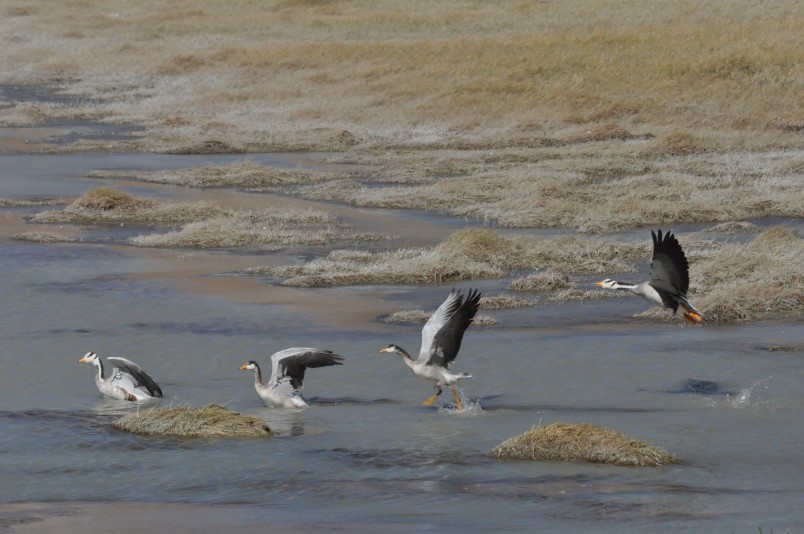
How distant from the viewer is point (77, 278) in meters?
22.0

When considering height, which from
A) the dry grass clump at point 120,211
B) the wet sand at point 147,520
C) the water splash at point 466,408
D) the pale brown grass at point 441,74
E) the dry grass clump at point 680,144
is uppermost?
the pale brown grass at point 441,74

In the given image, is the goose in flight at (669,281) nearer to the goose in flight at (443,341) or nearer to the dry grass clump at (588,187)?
the goose in flight at (443,341)

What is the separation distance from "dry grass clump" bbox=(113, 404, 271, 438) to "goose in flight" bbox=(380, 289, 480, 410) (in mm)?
1777

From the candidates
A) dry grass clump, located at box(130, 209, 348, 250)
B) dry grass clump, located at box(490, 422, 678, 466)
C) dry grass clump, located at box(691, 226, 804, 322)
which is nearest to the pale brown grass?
dry grass clump, located at box(130, 209, 348, 250)

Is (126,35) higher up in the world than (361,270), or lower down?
higher up

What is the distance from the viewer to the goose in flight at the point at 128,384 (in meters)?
14.6

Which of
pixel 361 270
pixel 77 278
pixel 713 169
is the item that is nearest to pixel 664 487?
pixel 361 270

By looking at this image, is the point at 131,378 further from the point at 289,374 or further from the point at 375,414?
the point at 375,414

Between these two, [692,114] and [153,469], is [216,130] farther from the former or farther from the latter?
[153,469]

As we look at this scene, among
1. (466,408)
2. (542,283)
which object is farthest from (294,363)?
(542,283)

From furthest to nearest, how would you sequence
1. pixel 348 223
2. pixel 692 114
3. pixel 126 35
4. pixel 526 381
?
pixel 126 35 → pixel 692 114 → pixel 348 223 → pixel 526 381

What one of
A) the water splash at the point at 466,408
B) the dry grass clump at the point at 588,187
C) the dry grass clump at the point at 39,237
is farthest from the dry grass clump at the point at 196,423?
the dry grass clump at the point at 588,187

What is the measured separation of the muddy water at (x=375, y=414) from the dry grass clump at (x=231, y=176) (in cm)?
1030

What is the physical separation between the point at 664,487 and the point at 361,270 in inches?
432
